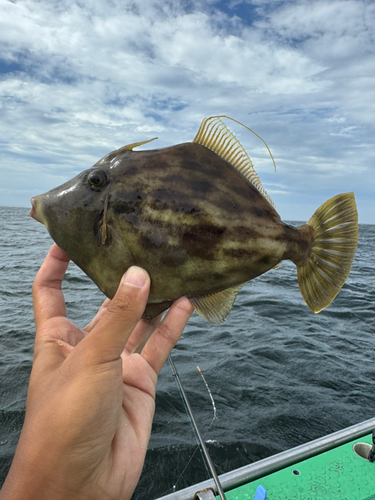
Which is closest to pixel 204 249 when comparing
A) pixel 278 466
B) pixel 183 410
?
pixel 278 466

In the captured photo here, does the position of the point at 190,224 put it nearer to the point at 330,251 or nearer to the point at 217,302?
the point at 217,302

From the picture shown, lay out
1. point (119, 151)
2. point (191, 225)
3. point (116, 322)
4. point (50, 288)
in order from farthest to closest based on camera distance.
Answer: point (50, 288) < point (119, 151) < point (191, 225) < point (116, 322)

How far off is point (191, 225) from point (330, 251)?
908 millimetres

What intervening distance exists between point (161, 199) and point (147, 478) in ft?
15.9

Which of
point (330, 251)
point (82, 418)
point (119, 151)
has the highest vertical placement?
point (119, 151)

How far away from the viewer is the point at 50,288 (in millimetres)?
2838

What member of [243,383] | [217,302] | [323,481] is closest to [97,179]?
[217,302]

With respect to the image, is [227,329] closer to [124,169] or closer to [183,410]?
[183,410]

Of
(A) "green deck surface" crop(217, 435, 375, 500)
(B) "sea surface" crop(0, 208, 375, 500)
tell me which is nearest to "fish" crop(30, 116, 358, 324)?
(A) "green deck surface" crop(217, 435, 375, 500)

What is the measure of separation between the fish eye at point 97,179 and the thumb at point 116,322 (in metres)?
0.61

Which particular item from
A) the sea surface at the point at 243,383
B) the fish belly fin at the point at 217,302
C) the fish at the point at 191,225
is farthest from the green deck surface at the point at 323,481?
the fish at the point at 191,225

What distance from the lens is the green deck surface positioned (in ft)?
12.3

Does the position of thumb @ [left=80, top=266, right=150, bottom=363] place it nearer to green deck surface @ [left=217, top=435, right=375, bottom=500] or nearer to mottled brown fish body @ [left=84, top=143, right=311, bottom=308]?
mottled brown fish body @ [left=84, top=143, right=311, bottom=308]

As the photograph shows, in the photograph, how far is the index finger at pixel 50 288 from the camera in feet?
8.98
